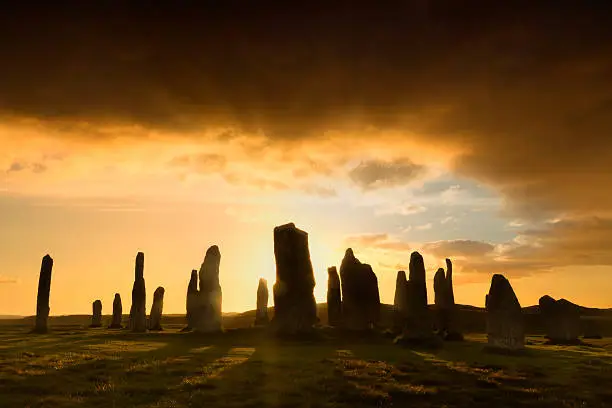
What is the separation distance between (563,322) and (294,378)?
3912 cm

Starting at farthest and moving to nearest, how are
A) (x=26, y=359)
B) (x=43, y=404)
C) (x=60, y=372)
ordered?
(x=26, y=359) → (x=60, y=372) → (x=43, y=404)

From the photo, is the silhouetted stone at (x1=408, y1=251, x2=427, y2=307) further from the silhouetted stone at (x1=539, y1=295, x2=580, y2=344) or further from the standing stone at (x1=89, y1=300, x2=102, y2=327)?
the standing stone at (x1=89, y1=300, x2=102, y2=327)

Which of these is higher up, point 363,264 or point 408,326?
point 363,264

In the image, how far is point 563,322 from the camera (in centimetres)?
5597

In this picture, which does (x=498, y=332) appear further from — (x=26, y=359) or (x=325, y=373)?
(x=26, y=359)

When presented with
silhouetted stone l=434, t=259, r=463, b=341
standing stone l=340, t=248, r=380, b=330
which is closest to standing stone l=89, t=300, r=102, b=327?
standing stone l=340, t=248, r=380, b=330

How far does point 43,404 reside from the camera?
20.8 m

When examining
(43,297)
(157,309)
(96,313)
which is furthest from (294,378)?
(96,313)

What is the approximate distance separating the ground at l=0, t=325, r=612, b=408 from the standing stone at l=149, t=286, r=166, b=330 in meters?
28.8

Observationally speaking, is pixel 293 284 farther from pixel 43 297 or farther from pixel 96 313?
pixel 96 313

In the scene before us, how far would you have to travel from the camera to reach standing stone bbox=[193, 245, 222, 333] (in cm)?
5506

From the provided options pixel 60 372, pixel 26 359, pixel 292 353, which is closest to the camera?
pixel 60 372

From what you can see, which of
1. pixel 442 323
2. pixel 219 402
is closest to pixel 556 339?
pixel 442 323

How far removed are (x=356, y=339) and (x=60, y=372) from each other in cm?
2677
